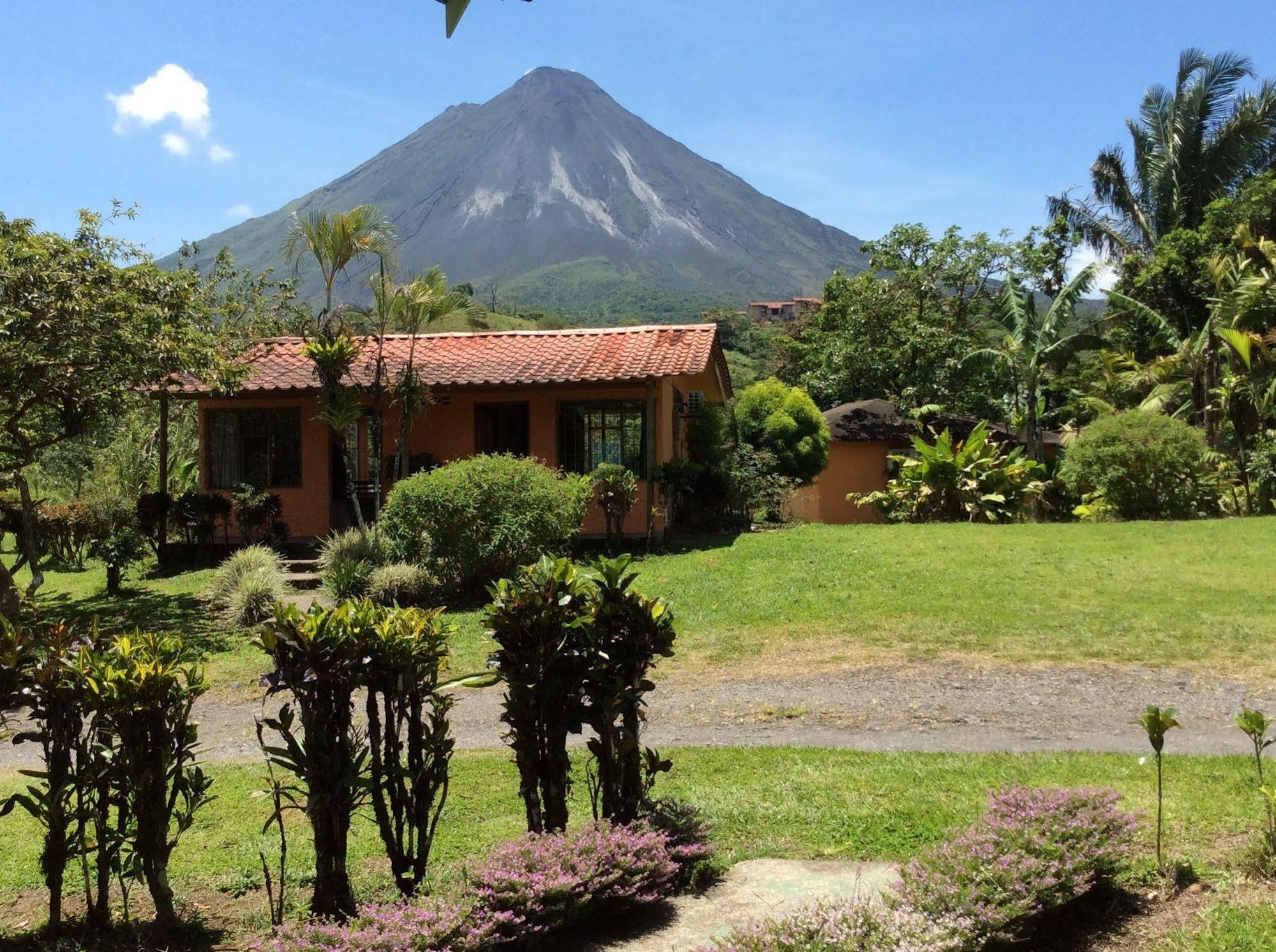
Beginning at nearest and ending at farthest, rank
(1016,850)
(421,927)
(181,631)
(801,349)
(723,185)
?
(421,927), (1016,850), (181,631), (801,349), (723,185)

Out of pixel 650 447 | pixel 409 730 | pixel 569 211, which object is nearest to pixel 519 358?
pixel 650 447

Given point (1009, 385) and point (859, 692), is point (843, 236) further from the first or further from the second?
point (859, 692)

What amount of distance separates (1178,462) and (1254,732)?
14019 millimetres

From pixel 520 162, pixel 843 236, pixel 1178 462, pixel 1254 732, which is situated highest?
pixel 520 162

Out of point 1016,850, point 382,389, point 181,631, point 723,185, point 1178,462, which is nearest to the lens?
point 1016,850

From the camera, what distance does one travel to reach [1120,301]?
977 inches

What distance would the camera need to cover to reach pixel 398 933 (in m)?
3.05

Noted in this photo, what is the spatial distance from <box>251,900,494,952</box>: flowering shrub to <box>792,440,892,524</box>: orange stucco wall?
21.4m

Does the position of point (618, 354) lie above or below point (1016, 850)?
above

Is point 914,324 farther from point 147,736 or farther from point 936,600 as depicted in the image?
point 147,736

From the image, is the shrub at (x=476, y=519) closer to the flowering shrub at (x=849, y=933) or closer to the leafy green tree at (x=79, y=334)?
the leafy green tree at (x=79, y=334)

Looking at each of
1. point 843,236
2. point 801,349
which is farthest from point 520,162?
point 801,349

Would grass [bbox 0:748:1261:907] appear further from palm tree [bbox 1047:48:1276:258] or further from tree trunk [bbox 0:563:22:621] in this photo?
palm tree [bbox 1047:48:1276:258]

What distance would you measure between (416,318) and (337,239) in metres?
1.55
